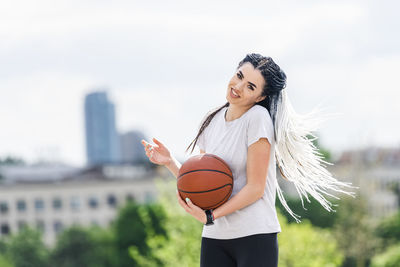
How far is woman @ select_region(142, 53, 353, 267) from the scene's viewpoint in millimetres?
3625

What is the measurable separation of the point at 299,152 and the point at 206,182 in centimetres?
74

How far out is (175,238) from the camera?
23.2 meters

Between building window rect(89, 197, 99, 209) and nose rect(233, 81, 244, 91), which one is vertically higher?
nose rect(233, 81, 244, 91)

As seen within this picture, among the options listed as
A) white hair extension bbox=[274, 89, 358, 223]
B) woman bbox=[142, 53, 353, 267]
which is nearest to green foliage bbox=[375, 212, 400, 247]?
white hair extension bbox=[274, 89, 358, 223]

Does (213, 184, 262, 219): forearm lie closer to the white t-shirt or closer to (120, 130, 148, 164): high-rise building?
the white t-shirt

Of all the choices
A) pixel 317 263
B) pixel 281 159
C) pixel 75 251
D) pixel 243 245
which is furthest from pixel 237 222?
pixel 75 251

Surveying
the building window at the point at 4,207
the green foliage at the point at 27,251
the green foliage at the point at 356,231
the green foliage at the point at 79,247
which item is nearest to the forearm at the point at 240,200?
the green foliage at the point at 356,231

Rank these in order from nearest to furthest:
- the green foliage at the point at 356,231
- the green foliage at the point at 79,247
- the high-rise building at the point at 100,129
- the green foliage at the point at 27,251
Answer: the green foliage at the point at 356,231 < the green foliage at the point at 79,247 < the green foliage at the point at 27,251 < the high-rise building at the point at 100,129

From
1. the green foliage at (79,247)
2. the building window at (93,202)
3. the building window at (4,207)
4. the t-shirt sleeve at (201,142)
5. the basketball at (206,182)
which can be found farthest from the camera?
the building window at (93,202)

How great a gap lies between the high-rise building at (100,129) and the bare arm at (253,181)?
18081cm

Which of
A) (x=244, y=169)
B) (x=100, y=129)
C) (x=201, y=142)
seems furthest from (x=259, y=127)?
(x=100, y=129)

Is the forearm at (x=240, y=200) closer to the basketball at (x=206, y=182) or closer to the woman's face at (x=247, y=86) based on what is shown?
the basketball at (x=206, y=182)

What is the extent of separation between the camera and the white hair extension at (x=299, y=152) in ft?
12.7

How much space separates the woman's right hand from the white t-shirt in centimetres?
45
